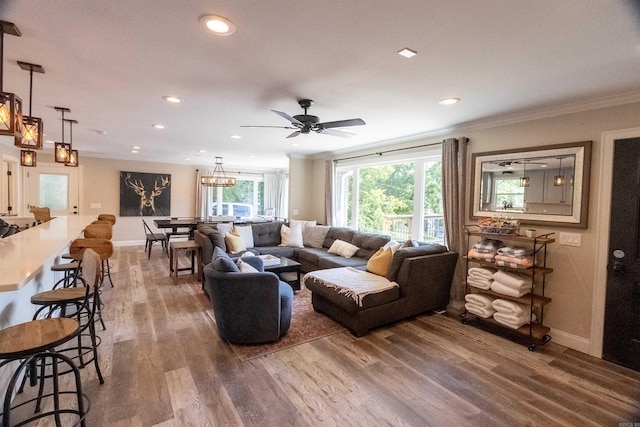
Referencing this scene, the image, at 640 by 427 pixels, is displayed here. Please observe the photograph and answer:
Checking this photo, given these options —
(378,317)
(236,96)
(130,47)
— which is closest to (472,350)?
(378,317)

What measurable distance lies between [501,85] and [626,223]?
67.0 inches

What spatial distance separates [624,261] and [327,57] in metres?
3.17

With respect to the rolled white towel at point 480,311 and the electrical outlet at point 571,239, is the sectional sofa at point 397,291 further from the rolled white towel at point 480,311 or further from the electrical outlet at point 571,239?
the electrical outlet at point 571,239

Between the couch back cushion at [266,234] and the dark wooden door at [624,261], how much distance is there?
491 centimetres

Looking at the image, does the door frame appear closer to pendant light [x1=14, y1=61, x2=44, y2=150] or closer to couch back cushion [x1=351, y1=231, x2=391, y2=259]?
couch back cushion [x1=351, y1=231, x2=391, y2=259]

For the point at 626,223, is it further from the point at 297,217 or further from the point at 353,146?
the point at 297,217

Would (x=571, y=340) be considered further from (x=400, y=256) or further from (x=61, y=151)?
(x=61, y=151)

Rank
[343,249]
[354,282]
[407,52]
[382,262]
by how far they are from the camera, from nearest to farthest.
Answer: [407,52]
[354,282]
[382,262]
[343,249]

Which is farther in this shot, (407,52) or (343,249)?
(343,249)

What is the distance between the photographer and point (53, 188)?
24.1 feet

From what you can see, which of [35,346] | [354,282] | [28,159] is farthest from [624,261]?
[28,159]

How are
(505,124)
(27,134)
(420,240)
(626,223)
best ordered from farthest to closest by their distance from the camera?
(420,240) → (505,124) → (626,223) → (27,134)

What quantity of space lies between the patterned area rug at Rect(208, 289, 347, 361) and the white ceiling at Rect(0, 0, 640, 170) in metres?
2.41

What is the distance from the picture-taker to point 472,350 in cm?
299
